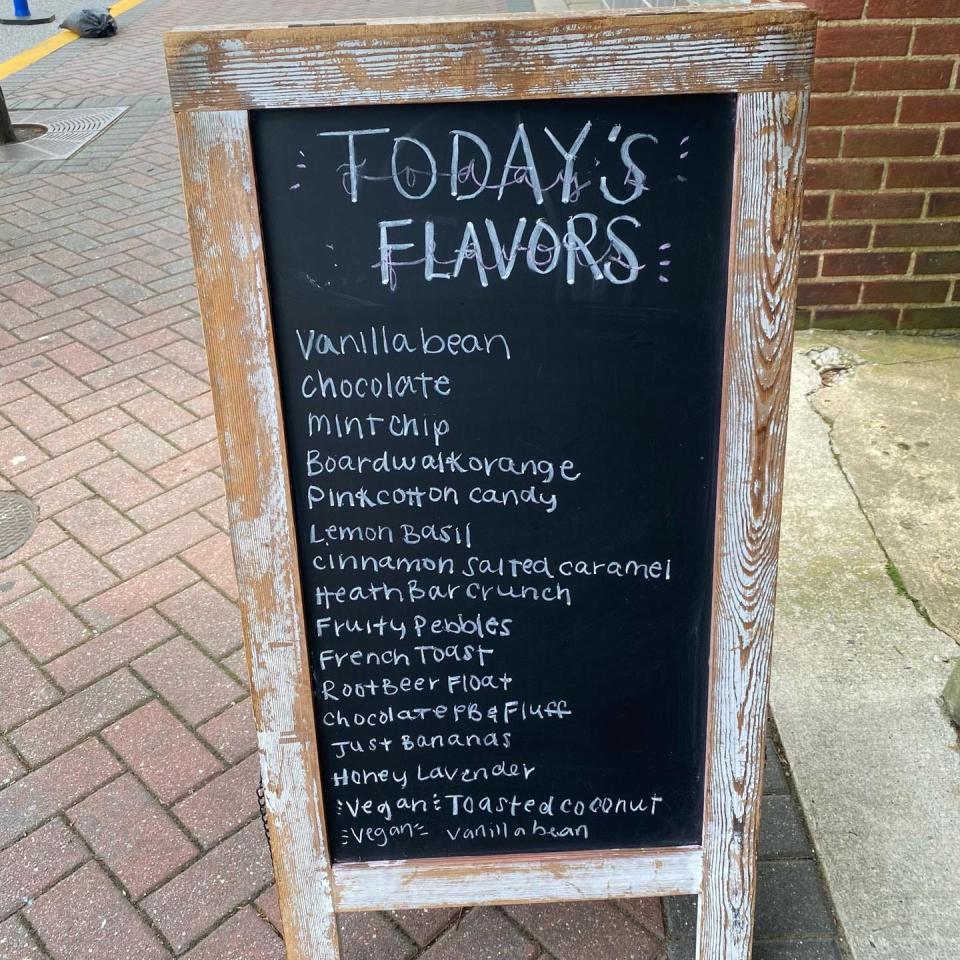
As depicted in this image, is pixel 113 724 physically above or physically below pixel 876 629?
below

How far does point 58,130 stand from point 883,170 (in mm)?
6712

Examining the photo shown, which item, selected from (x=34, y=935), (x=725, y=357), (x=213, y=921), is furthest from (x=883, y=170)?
(x=34, y=935)

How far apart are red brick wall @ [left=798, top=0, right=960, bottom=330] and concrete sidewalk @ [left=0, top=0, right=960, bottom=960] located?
0.77ft

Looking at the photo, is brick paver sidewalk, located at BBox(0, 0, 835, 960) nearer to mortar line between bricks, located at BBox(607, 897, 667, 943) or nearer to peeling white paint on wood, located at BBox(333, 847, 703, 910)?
mortar line between bricks, located at BBox(607, 897, 667, 943)

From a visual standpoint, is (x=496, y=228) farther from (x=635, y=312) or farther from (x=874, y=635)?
(x=874, y=635)

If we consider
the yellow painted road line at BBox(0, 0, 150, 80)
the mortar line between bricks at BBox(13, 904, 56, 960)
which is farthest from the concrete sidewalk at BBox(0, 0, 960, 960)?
the yellow painted road line at BBox(0, 0, 150, 80)

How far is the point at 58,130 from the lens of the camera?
8203 mm

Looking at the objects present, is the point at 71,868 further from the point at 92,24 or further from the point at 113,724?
the point at 92,24

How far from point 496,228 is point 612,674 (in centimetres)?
83

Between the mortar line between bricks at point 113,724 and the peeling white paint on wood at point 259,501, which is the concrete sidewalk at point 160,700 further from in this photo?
the peeling white paint on wood at point 259,501

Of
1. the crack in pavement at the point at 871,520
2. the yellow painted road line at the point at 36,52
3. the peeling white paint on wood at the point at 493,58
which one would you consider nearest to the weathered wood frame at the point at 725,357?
the peeling white paint on wood at the point at 493,58

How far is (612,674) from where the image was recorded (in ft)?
6.09

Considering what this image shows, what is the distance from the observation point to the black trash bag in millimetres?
11664

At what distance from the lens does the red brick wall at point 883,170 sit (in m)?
3.88
